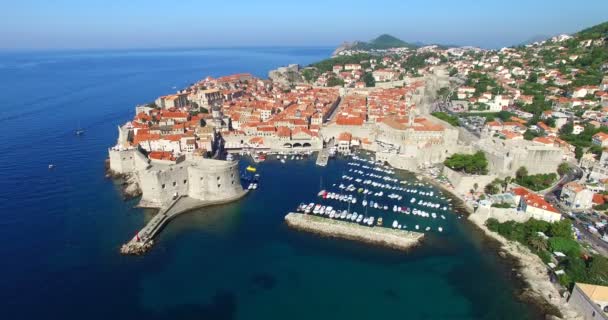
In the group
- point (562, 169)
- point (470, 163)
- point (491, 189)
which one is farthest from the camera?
point (470, 163)

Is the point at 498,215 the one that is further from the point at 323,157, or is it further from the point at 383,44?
the point at 383,44

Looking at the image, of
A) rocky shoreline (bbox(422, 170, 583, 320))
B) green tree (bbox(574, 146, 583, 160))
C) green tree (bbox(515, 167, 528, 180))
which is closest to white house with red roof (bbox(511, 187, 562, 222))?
rocky shoreline (bbox(422, 170, 583, 320))

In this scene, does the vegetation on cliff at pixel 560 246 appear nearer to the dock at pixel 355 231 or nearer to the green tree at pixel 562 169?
the dock at pixel 355 231

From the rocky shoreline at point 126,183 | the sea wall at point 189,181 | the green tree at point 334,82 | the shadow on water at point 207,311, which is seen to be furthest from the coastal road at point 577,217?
the green tree at point 334,82

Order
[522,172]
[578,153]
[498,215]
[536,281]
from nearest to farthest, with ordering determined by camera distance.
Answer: [536,281] < [498,215] < [522,172] < [578,153]

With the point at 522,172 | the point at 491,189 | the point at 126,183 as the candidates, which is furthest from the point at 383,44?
the point at 126,183

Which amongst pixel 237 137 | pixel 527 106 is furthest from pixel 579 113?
pixel 237 137

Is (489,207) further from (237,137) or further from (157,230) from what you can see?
(237,137)
